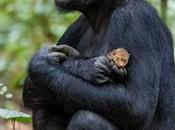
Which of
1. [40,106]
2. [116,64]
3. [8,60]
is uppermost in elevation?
[116,64]

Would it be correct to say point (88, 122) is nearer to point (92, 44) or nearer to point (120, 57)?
point (120, 57)

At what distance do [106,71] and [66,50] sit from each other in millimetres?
587

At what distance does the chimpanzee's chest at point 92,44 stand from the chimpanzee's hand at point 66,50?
197 millimetres

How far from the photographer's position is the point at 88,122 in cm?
662

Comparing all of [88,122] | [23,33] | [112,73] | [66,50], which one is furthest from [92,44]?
[23,33]

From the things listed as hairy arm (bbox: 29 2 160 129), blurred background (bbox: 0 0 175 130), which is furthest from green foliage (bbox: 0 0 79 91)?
hairy arm (bbox: 29 2 160 129)

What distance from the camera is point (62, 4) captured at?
23.5ft

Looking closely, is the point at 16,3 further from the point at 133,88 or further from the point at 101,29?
the point at 133,88

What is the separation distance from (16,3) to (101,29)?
15.0 feet

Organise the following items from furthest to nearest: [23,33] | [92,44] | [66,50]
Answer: [23,33] < [92,44] < [66,50]

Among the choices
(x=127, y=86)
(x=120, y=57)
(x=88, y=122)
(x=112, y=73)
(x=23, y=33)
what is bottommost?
(x=23, y=33)

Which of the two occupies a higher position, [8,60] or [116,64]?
[116,64]

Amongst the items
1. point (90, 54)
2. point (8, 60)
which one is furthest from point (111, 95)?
point (8, 60)

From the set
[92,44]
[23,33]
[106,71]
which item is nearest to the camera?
[106,71]
